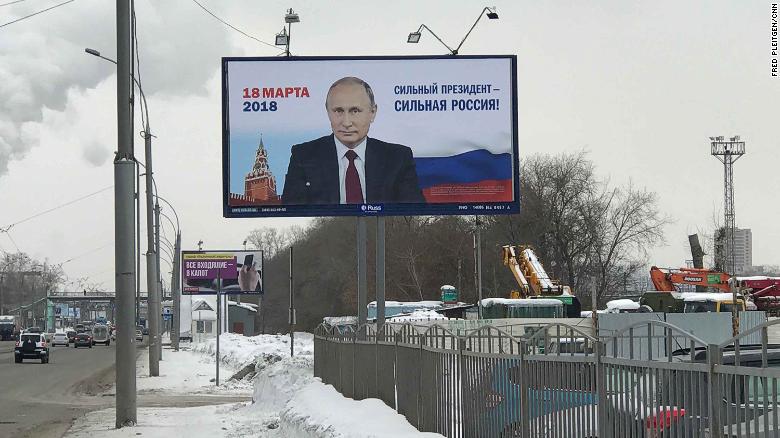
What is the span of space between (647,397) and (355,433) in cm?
546

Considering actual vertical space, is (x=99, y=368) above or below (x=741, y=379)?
below

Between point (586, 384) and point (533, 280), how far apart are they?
55.7 metres

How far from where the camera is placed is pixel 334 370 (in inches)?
806

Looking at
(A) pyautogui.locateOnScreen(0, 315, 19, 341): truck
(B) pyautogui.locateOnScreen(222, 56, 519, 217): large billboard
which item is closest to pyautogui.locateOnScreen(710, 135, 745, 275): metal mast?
(B) pyautogui.locateOnScreen(222, 56, 519, 217): large billboard

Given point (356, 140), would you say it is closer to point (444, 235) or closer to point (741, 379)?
point (741, 379)

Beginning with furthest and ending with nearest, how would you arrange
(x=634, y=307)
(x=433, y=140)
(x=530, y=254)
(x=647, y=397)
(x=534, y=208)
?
(x=534, y=208), (x=530, y=254), (x=634, y=307), (x=433, y=140), (x=647, y=397)

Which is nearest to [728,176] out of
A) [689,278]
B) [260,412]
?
[689,278]

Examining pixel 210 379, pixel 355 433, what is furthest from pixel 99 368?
pixel 355 433

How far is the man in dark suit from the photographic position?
24922 mm

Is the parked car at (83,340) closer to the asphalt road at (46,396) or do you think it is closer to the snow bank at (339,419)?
the asphalt road at (46,396)

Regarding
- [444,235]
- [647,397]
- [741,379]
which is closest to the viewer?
[741,379]

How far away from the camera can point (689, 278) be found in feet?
191

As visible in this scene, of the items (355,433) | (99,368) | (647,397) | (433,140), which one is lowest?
(99,368)

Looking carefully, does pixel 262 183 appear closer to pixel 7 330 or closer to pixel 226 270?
pixel 226 270
